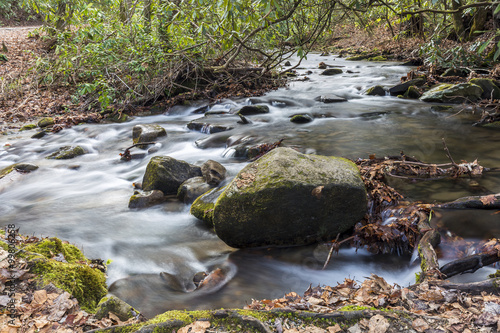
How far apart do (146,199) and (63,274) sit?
2846mm

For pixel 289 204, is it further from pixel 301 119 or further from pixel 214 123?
pixel 214 123

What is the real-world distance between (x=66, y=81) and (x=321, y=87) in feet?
33.5

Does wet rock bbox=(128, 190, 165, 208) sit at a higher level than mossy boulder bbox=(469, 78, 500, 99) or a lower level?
lower

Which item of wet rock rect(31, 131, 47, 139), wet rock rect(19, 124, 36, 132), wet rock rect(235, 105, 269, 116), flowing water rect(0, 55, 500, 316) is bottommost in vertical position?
flowing water rect(0, 55, 500, 316)

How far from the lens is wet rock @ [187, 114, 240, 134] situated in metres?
9.22

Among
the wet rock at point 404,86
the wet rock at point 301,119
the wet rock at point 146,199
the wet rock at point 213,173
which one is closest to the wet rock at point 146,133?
the wet rock at point 146,199

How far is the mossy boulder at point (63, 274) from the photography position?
2.74m

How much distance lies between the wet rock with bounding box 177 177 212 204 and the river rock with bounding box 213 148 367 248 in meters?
1.57

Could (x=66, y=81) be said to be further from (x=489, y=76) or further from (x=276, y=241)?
(x=489, y=76)

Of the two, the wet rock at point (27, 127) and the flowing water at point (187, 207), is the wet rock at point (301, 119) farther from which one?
the wet rock at point (27, 127)

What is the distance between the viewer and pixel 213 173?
586cm

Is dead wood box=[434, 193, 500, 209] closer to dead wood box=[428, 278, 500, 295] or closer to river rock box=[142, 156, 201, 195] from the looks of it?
dead wood box=[428, 278, 500, 295]

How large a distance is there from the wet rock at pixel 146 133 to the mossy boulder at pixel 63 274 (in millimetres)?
5682

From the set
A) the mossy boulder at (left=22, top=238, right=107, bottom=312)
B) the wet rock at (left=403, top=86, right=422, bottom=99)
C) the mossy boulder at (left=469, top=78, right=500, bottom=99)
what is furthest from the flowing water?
the mossy boulder at (left=469, top=78, right=500, bottom=99)
